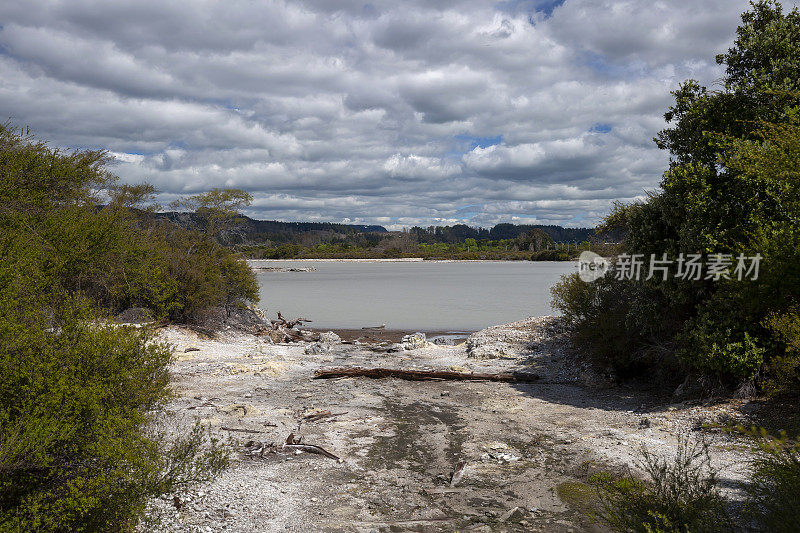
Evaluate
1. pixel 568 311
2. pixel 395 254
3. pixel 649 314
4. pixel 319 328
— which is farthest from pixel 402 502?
pixel 395 254

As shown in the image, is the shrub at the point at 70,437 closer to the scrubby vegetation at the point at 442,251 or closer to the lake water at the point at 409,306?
the lake water at the point at 409,306

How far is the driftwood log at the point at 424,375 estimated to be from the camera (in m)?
15.4

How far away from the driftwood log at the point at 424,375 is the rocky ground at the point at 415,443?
1.09ft

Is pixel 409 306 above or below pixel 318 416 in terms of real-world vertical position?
below

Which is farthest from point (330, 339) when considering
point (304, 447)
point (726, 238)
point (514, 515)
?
point (514, 515)

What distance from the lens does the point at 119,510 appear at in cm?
511

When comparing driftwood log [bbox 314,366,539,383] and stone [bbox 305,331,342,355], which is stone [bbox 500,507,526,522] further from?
stone [bbox 305,331,342,355]

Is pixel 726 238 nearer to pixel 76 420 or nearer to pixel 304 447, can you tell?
pixel 304 447

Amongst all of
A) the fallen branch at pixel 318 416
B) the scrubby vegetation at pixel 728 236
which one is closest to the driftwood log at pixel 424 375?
the scrubby vegetation at pixel 728 236

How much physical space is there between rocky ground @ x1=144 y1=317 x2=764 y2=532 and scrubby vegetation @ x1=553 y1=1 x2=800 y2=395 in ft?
3.82

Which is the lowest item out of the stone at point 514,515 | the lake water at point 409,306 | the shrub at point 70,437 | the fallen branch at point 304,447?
the lake water at point 409,306

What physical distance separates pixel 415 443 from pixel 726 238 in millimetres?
7663

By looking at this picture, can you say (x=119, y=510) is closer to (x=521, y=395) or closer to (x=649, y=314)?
(x=521, y=395)

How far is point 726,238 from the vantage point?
10.6 m
